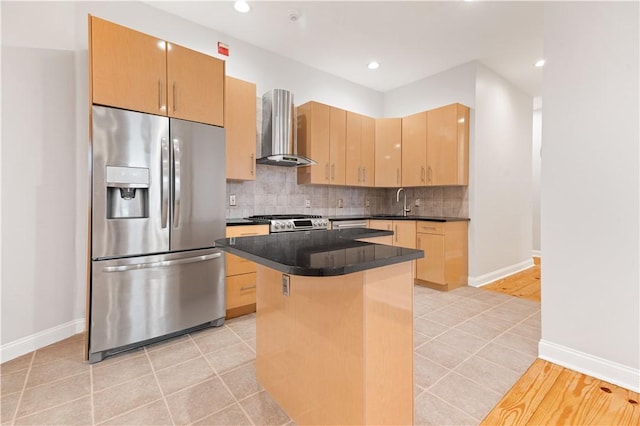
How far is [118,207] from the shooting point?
7.09ft

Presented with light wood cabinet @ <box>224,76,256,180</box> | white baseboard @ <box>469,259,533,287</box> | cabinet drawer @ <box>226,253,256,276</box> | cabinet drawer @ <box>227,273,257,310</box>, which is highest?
light wood cabinet @ <box>224,76,256,180</box>

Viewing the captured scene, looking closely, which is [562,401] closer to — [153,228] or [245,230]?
[245,230]

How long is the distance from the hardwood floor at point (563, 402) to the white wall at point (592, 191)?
0.15m

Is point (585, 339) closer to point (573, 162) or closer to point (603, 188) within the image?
point (603, 188)

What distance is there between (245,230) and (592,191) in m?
2.69

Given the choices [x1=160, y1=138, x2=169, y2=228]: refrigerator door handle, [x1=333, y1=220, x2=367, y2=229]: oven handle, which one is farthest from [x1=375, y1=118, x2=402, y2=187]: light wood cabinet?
[x1=160, y1=138, x2=169, y2=228]: refrigerator door handle

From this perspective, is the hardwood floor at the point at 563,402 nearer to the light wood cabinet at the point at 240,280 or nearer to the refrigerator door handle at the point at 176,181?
the light wood cabinet at the point at 240,280

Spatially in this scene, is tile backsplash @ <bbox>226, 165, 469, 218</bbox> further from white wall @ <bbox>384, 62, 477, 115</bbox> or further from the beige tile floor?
the beige tile floor

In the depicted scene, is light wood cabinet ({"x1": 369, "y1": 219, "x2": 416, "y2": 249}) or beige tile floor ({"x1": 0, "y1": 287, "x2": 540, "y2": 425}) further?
light wood cabinet ({"x1": 369, "y1": 219, "x2": 416, "y2": 249})

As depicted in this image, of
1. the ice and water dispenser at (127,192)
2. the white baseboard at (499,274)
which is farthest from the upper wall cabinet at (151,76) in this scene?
the white baseboard at (499,274)

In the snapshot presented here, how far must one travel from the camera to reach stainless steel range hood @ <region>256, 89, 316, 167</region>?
11.0 ft

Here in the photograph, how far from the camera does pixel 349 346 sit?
1.15 metres

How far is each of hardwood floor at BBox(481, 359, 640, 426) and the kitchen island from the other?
2.26ft

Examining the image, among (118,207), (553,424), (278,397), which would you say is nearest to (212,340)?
(278,397)
